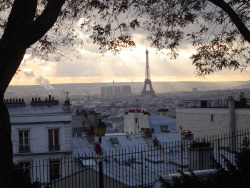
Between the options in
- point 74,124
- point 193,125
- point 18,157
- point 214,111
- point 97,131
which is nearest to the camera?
point 97,131

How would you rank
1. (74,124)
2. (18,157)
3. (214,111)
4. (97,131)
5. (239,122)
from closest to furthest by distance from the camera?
1. (97,131)
2. (18,157)
3. (239,122)
4. (214,111)
5. (74,124)

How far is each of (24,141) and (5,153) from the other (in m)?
14.8

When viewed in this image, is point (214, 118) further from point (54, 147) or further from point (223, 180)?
point (223, 180)

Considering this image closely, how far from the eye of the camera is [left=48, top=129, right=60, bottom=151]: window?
2116 centimetres

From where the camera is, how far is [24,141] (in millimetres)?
20969

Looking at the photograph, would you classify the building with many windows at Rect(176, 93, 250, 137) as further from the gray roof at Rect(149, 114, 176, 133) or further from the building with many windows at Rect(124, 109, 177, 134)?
the gray roof at Rect(149, 114, 176, 133)

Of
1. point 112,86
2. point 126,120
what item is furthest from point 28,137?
point 112,86

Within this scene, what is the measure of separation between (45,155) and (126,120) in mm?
17837

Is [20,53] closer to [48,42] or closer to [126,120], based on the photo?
[48,42]

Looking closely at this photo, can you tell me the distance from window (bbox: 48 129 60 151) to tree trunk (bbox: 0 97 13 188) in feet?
48.0

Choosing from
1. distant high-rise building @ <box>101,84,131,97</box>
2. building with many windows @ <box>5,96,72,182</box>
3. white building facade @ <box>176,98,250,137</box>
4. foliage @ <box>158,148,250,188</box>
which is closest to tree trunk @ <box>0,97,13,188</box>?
foliage @ <box>158,148,250,188</box>

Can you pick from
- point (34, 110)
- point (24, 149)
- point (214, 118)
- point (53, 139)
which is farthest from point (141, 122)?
point (24, 149)

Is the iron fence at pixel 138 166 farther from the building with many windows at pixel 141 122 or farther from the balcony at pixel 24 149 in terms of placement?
the building with many windows at pixel 141 122

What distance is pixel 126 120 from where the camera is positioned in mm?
38312
